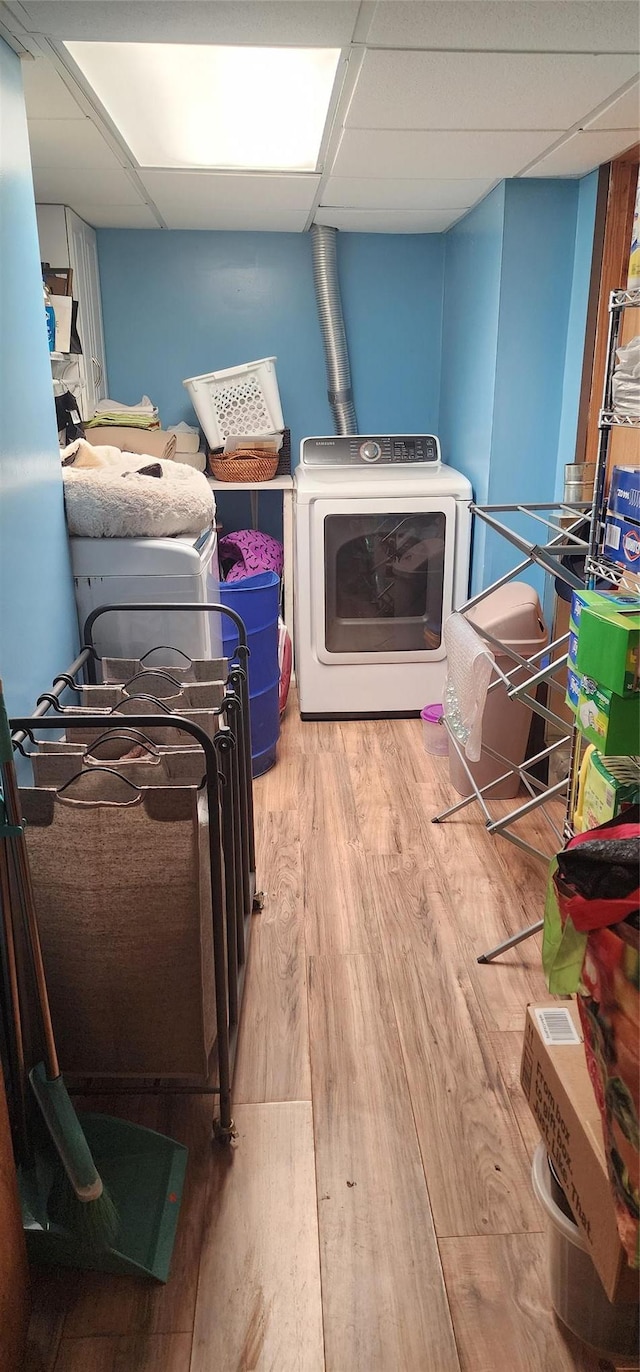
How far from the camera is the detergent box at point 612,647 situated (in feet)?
4.48

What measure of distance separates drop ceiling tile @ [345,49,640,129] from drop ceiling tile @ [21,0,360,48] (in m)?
0.16

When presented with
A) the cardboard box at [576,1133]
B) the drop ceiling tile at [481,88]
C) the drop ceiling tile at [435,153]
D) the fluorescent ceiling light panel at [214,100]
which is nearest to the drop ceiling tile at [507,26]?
the drop ceiling tile at [481,88]

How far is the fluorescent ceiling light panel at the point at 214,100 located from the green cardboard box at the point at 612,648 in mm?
1328

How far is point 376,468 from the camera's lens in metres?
3.55

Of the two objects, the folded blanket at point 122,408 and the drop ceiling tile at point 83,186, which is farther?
the folded blanket at point 122,408

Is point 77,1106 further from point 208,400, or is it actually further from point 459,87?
point 208,400

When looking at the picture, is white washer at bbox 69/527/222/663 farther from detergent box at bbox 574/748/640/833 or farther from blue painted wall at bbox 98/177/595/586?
blue painted wall at bbox 98/177/595/586

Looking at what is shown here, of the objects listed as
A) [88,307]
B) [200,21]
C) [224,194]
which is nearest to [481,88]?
[200,21]

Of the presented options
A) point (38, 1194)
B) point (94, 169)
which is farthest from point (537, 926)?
point (94, 169)

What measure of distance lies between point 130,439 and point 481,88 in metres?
1.76

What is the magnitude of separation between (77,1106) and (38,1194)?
0.98ft

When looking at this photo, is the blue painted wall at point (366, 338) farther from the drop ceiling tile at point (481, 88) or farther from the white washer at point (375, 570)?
Answer: the drop ceiling tile at point (481, 88)

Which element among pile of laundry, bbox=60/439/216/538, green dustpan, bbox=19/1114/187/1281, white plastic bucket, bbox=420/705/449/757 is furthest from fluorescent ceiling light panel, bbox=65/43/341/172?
green dustpan, bbox=19/1114/187/1281

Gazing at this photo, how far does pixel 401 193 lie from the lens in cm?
300
